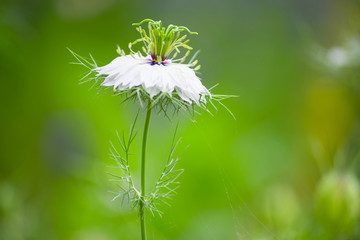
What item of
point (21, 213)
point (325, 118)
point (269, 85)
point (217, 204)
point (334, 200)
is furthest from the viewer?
point (269, 85)

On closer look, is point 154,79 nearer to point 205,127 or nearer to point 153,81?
point 153,81

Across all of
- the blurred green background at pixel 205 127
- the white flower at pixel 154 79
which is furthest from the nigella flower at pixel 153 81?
the blurred green background at pixel 205 127

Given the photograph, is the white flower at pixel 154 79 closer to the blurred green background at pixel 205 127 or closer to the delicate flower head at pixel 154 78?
the delicate flower head at pixel 154 78

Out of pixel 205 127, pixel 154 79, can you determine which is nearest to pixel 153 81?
pixel 154 79

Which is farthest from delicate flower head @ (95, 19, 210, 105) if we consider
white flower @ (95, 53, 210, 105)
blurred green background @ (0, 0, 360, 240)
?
blurred green background @ (0, 0, 360, 240)

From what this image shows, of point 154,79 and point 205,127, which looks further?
point 205,127

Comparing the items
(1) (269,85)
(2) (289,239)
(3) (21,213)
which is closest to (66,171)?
(3) (21,213)

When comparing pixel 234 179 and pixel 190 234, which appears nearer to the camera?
pixel 190 234

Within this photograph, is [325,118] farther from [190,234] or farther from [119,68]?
[119,68]
